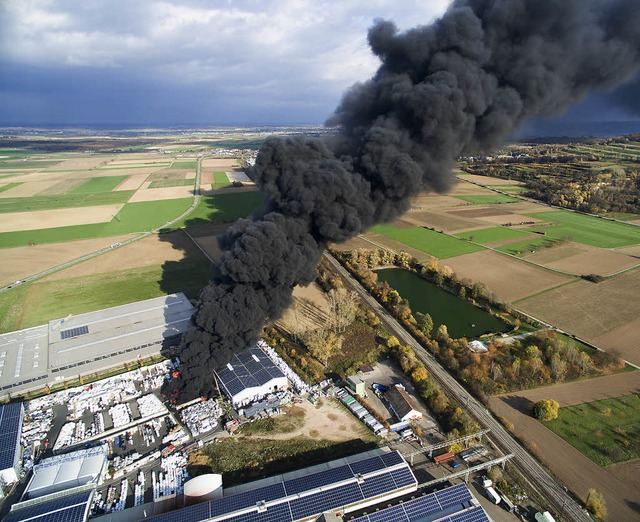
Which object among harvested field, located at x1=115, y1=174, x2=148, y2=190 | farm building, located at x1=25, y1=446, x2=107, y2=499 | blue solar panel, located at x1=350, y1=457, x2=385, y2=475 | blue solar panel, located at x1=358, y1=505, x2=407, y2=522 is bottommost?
farm building, located at x1=25, y1=446, x2=107, y2=499

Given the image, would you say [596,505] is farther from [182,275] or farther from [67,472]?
[182,275]

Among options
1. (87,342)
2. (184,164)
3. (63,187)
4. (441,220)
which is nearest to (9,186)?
(63,187)

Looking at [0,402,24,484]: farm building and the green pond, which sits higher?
the green pond

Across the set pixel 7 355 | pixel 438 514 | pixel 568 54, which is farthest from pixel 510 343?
pixel 7 355

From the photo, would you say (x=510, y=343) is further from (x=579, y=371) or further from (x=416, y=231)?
(x=416, y=231)

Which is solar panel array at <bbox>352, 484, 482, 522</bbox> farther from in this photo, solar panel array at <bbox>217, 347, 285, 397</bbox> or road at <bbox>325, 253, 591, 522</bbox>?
solar panel array at <bbox>217, 347, 285, 397</bbox>

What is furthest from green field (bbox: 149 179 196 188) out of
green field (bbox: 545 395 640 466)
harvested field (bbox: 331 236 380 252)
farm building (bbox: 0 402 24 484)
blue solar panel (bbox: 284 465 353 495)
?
green field (bbox: 545 395 640 466)

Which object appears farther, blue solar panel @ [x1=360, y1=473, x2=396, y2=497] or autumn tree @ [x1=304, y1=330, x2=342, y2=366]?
autumn tree @ [x1=304, y1=330, x2=342, y2=366]
